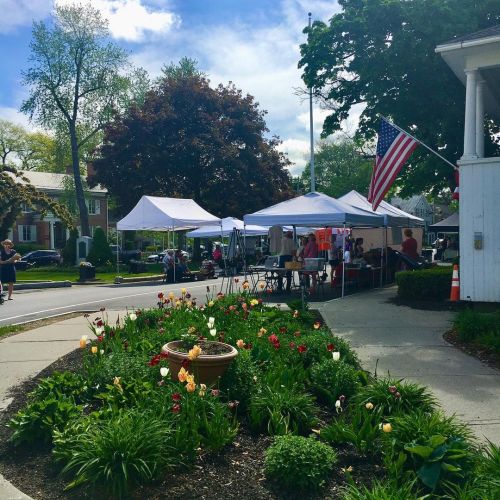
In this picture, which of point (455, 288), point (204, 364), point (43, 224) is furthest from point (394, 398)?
point (43, 224)

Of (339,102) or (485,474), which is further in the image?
(339,102)

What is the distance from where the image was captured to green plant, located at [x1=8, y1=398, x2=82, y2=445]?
4.36m

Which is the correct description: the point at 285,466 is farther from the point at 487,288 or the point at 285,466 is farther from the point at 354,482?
the point at 487,288

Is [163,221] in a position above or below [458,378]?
above

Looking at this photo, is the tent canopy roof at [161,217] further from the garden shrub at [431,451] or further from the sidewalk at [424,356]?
the garden shrub at [431,451]

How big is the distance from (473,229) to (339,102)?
31.6ft

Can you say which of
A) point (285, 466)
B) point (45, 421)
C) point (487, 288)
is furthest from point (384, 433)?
point (487, 288)

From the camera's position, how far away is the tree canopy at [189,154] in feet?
132

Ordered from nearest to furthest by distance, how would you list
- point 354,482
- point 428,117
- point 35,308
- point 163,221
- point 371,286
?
1. point 354,482
2. point 35,308
3. point 428,117
4. point 371,286
5. point 163,221

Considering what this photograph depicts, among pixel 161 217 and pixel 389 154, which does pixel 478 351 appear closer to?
pixel 389 154

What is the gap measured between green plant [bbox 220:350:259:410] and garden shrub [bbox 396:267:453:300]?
8.34 m

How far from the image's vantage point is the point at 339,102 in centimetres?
1880

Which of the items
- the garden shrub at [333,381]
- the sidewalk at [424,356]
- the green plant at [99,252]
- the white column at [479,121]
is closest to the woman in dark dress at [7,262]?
the sidewalk at [424,356]

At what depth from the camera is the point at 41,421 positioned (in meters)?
4.41
